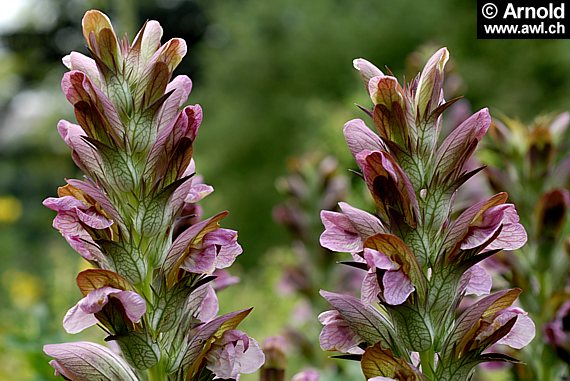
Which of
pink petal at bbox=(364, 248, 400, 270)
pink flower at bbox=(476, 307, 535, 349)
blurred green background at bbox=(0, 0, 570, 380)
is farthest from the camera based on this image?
blurred green background at bbox=(0, 0, 570, 380)

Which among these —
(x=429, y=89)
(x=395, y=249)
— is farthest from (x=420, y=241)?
(x=429, y=89)

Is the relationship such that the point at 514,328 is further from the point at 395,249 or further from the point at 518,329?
the point at 395,249

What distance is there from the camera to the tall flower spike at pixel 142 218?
0.85 metres

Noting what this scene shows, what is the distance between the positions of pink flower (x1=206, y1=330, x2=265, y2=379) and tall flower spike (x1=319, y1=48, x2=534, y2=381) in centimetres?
9

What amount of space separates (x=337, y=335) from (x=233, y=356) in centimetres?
12

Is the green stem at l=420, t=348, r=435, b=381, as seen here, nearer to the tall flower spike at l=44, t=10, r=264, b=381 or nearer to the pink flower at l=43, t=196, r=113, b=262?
the tall flower spike at l=44, t=10, r=264, b=381

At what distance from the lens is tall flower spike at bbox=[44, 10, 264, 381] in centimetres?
85

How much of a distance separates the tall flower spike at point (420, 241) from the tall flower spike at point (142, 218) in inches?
5.2

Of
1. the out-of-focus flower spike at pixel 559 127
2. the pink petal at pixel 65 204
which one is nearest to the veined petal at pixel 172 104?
the pink petal at pixel 65 204

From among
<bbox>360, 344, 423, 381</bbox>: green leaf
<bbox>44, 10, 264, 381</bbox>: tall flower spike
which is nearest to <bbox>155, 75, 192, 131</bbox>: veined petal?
<bbox>44, 10, 264, 381</bbox>: tall flower spike

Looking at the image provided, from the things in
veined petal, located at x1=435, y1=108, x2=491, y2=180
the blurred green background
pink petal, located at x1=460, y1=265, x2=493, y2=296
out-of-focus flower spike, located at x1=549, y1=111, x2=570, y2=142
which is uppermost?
the blurred green background

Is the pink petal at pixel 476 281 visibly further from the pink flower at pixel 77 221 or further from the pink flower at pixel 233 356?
the pink flower at pixel 77 221

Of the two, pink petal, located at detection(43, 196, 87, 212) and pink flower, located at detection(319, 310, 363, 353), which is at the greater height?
pink petal, located at detection(43, 196, 87, 212)

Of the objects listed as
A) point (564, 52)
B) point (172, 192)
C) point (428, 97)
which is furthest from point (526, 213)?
point (564, 52)
